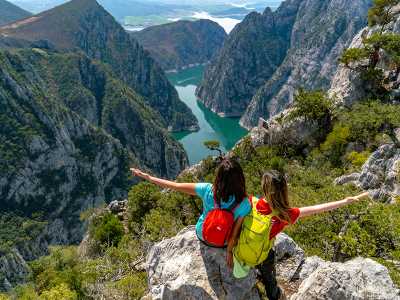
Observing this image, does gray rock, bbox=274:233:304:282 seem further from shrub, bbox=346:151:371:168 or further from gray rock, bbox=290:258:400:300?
shrub, bbox=346:151:371:168

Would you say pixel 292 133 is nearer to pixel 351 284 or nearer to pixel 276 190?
pixel 351 284

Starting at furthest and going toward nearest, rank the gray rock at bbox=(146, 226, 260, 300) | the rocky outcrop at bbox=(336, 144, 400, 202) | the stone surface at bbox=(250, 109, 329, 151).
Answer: the stone surface at bbox=(250, 109, 329, 151)
the rocky outcrop at bbox=(336, 144, 400, 202)
the gray rock at bbox=(146, 226, 260, 300)

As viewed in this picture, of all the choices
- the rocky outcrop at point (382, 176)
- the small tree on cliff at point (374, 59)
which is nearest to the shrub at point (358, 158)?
the rocky outcrop at point (382, 176)

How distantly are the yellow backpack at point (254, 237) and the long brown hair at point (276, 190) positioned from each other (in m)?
0.28

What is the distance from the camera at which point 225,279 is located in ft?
42.0

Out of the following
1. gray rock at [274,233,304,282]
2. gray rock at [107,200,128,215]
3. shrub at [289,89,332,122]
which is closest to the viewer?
gray rock at [274,233,304,282]

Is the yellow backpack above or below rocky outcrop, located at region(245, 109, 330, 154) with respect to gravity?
above

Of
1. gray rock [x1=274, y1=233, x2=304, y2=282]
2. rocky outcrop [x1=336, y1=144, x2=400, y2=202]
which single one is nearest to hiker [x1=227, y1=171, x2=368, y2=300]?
gray rock [x1=274, y1=233, x2=304, y2=282]

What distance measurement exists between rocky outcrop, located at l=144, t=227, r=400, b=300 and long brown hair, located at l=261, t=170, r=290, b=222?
2600 mm

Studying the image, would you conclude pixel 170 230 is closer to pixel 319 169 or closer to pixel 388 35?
pixel 319 169

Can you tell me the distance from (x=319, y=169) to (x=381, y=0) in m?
34.7

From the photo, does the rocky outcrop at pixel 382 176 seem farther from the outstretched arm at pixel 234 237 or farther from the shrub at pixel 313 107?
the outstretched arm at pixel 234 237

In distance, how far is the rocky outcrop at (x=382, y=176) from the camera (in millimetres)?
33984

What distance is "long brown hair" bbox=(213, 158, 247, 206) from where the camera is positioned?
11.1 meters
